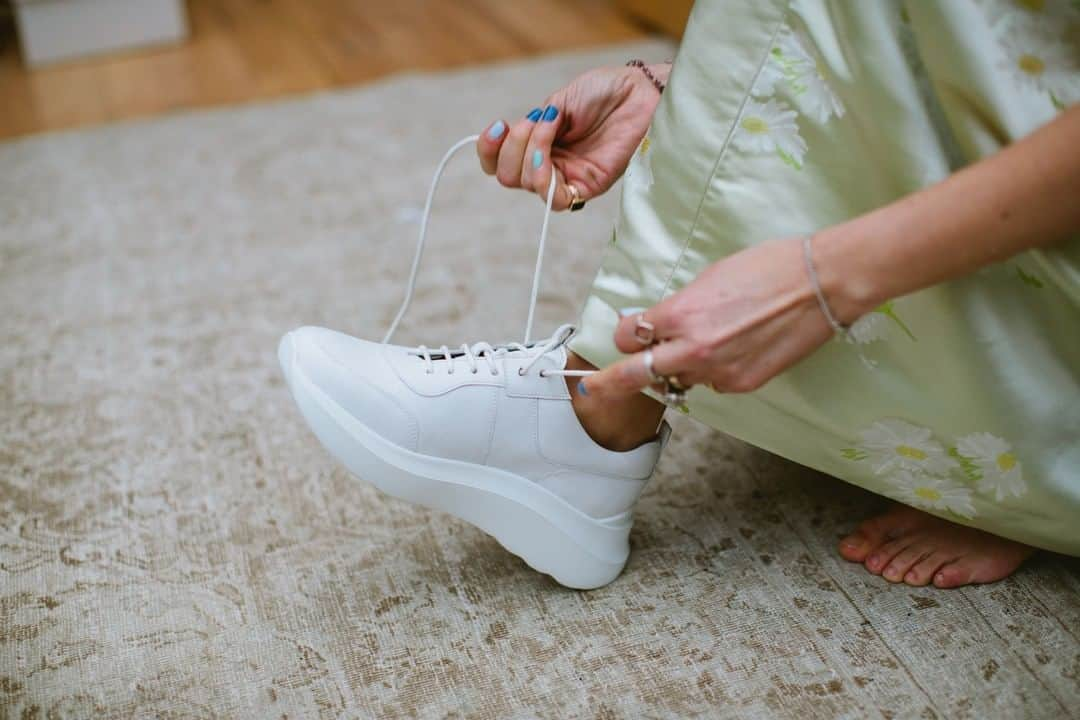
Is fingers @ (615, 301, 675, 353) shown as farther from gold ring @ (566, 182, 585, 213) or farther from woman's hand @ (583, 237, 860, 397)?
gold ring @ (566, 182, 585, 213)

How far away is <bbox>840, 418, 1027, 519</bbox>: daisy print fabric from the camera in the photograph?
0.72 metres

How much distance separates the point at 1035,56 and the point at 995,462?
0.91ft

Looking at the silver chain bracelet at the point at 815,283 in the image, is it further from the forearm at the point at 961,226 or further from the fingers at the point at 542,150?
the fingers at the point at 542,150

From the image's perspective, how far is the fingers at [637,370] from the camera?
2.06 feet

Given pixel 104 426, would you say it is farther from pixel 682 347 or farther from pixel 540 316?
pixel 682 347

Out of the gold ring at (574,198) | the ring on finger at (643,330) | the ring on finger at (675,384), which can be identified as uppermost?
the ring on finger at (643,330)

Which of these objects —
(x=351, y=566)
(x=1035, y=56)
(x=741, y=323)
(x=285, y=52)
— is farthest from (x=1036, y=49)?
(x=285, y=52)

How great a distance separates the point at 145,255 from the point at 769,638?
1.01 meters

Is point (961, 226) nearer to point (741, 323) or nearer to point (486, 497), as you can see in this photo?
point (741, 323)

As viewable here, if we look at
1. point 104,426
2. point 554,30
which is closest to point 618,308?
point 104,426

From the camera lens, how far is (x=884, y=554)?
835mm

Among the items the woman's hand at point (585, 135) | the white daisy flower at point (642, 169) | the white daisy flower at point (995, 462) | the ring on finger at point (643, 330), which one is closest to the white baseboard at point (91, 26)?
the woman's hand at point (585, 135)

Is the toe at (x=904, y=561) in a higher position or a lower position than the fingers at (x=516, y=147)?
lower

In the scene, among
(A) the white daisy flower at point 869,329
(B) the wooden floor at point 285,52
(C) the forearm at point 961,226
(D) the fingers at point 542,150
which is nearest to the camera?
(C) the forearm at point 961,226
